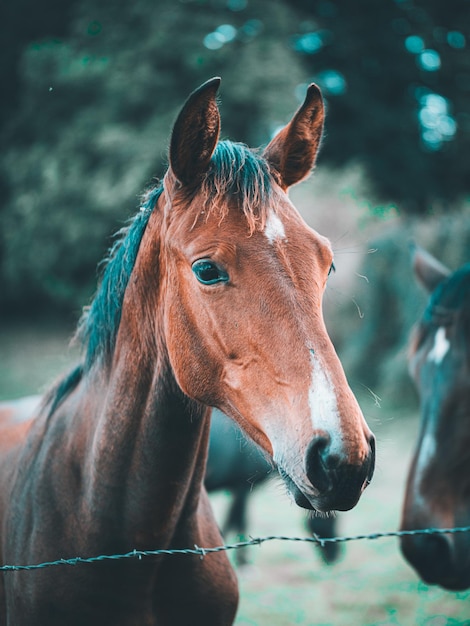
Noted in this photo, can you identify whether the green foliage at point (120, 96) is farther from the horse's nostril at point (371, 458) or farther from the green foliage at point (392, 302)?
the horse's nostril at point (371, 458)

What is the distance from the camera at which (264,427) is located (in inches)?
55.8

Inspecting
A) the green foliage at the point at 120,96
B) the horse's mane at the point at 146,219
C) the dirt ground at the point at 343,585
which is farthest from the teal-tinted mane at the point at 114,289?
the green foliage at the point at 120,96

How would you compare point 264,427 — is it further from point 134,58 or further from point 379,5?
point 379,5

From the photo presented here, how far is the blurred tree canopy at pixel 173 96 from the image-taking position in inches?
412

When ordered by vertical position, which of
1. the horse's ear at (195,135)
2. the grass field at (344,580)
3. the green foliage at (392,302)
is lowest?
the green foliage at (392,302)

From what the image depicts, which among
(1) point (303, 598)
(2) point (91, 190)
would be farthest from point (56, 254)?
(1) point (303, 598)

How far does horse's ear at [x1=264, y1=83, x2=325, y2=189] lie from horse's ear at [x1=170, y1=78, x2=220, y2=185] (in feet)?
0.99

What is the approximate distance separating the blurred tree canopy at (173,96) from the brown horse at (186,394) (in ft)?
29.0

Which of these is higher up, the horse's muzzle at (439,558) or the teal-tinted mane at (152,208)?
the teal-tinted mane at (152,208)

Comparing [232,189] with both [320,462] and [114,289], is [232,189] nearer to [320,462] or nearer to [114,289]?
[114,289]

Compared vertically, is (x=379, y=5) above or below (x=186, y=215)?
below

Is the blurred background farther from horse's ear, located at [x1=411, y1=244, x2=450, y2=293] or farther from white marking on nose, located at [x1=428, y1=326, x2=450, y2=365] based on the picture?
white marking on nose, located at [x1=428, y1=326, x2=450, y2=365]

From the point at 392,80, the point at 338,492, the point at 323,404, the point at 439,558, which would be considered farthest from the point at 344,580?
the point at 392,80

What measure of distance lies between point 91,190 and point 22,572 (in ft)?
32.5
